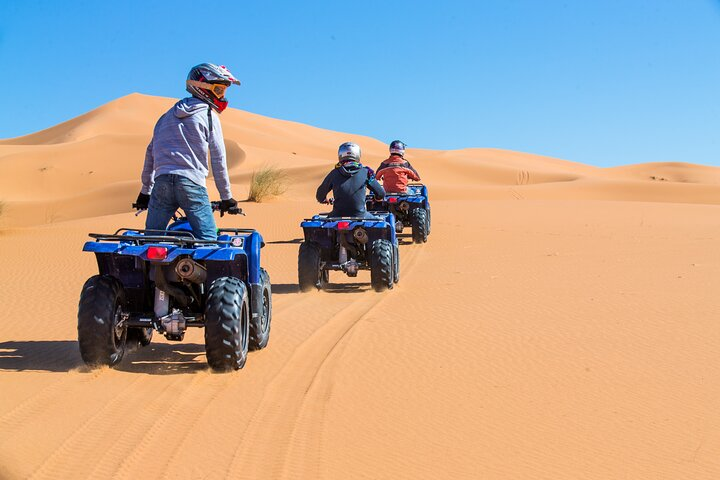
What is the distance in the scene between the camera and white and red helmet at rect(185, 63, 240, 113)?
230 inches

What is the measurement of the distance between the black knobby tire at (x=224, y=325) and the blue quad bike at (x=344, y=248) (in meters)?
4.33

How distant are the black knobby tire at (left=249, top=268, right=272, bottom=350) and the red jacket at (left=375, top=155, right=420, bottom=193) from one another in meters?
9.33

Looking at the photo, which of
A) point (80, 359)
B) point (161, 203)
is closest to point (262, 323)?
point (161, 203)

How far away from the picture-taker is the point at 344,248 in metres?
10.1

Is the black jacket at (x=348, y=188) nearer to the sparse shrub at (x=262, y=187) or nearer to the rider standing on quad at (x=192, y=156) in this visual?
the rider standing on quad at (x=192, y=156)

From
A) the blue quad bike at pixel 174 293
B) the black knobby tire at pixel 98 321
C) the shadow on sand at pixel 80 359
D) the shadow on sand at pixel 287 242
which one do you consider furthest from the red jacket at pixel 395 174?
the black knobby tire at pixel 98 321

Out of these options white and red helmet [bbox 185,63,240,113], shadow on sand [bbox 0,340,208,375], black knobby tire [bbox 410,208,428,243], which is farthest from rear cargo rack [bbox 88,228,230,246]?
black knobby tire [bbox 410,208,428,243]

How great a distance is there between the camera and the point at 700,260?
1283 centimetres

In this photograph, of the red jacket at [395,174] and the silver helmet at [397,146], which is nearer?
the silver helmet at [397,146]

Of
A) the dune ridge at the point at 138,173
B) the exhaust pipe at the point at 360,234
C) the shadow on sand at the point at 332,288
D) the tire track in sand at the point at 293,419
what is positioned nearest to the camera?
the tire track in sand at the point at 293,419

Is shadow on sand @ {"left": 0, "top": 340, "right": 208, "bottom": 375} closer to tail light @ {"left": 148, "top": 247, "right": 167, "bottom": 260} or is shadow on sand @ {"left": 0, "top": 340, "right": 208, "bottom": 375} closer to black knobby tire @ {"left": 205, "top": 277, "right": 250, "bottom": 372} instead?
black knobby tire @ {"left": 205, "top": 277, "right": 250, "bottom": 372}

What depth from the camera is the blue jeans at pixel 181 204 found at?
18.9ft

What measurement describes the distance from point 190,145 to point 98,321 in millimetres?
1390

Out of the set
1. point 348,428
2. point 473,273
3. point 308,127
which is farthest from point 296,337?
point 308,127
